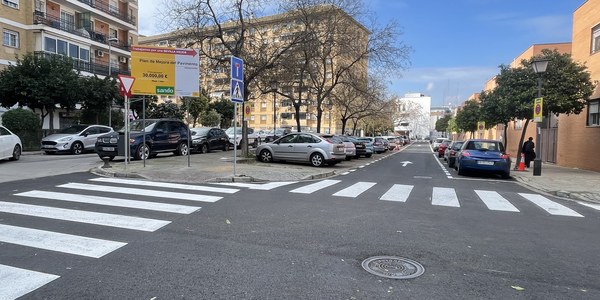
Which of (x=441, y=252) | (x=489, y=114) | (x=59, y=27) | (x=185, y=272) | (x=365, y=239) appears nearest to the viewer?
(x=185, y=272)

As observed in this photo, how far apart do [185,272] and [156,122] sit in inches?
608

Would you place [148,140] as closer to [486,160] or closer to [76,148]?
[76,148]

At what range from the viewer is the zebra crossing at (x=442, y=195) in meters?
8.56

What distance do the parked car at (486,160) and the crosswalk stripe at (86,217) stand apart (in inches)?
490

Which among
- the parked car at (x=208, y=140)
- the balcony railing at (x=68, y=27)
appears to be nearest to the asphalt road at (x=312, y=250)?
the parked car at (x=208, y=140)

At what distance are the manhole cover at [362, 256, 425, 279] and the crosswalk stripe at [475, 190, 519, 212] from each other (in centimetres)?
455

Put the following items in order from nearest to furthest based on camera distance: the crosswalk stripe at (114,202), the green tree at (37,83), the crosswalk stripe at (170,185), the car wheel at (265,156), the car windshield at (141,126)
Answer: the crosswalk stripe at (114,202) < the crosswalk stripe at (170,185) < the car windshield at (141,126) < the car wheel at (265,156) < the green tree at (37,83)

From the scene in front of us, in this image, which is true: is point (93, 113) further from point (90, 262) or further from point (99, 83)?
point (90, 262)

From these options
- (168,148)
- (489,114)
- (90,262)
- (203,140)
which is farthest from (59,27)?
(90,262)

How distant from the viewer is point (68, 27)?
118 ft

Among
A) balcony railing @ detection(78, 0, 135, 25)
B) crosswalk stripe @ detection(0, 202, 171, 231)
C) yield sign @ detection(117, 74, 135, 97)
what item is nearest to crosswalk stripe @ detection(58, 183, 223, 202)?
crosswalk stripe @ detection(0, 202, 171, 231)

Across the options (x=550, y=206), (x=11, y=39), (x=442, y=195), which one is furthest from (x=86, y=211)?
(x=11, y=39)

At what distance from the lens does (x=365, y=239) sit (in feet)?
18.6

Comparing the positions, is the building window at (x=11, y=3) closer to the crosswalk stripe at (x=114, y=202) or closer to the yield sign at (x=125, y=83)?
the yield sign at (x=125, y=83)
